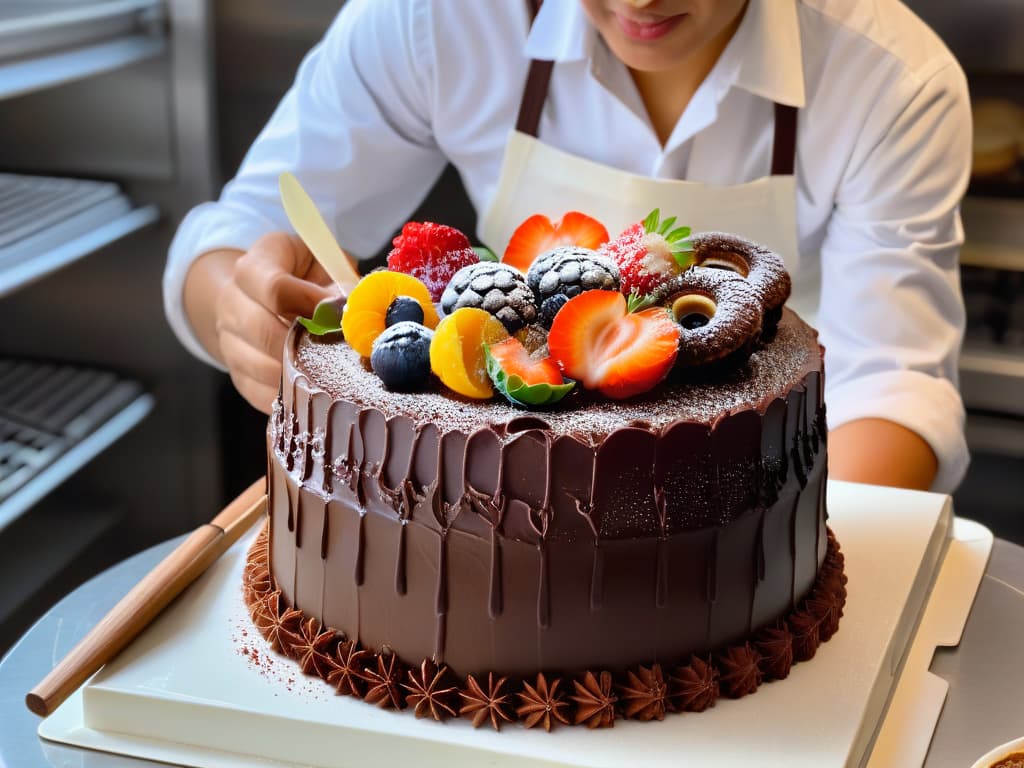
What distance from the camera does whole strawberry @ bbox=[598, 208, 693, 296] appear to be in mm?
1248

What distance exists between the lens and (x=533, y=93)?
2062 mm

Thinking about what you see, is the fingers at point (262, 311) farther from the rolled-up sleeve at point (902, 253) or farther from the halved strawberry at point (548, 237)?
the rolled-up sleeve at point (902, 253)

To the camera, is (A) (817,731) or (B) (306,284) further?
(B) (306,284)

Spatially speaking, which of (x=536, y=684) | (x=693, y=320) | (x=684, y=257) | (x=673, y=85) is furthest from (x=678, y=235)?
(x=673, y=85)

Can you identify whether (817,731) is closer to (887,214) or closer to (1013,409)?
(887,214)

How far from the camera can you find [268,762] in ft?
3.72

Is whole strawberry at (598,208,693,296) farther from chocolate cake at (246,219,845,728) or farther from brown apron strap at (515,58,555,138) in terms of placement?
brown apron strap at (515,58,555,138)

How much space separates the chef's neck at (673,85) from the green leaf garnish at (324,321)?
86 cm

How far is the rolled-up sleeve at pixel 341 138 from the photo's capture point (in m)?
2.05

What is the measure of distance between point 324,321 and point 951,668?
736mm

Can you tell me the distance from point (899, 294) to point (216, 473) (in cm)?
165

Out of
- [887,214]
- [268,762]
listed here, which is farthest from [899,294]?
[268,762]

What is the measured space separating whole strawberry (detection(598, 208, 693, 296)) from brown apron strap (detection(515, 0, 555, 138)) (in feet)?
2.60

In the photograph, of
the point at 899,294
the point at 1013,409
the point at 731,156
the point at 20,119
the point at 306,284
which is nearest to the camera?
the point at 306,284
